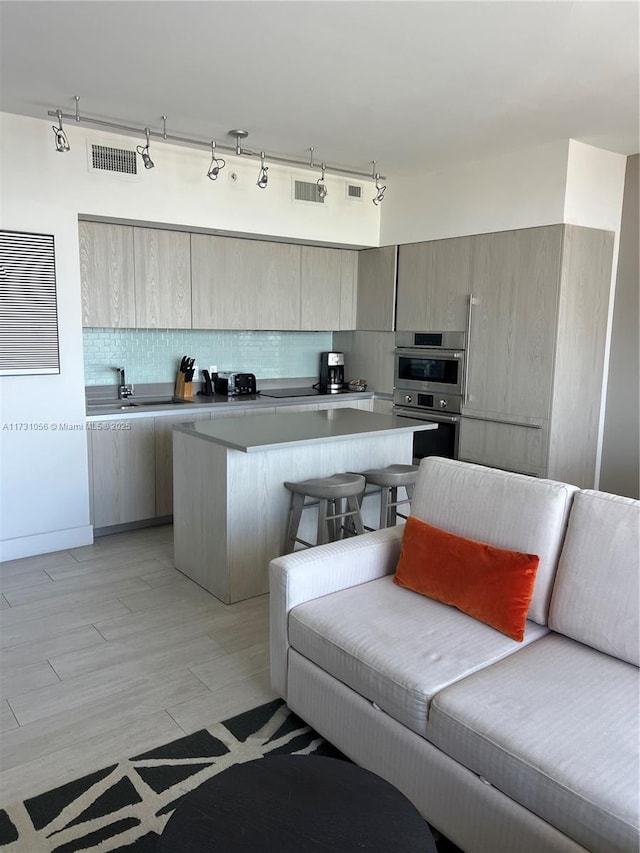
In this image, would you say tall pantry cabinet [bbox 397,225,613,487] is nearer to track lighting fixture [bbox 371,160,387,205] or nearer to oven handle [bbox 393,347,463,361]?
oven handle [bbox 393,347,463,361]

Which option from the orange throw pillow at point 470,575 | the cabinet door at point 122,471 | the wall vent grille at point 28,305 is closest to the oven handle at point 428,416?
the cabinet door at point 122,471

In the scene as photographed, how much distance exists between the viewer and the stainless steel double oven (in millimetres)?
5004

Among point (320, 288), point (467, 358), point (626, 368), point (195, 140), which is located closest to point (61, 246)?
point (195, 140)

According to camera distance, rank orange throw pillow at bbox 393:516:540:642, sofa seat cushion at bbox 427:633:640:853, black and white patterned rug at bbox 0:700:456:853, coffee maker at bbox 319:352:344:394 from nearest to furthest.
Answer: sofa seat cushion at bbox 427:633:640:853 → black and white patterned rug at bbox 0:700:456:853 → orange throw pillow at bbox 393:516:540:642 → coffee maker at bbox 319:352:344:394

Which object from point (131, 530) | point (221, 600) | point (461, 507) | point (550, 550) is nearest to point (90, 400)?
point (131, 530)

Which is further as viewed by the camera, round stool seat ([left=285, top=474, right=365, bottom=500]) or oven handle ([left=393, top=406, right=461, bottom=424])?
oven handle ([left=393, top=406, right=461, bottom=424])

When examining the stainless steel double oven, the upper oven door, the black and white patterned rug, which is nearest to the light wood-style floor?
the black and white patterned rug

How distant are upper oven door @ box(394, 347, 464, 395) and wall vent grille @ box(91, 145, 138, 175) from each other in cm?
257

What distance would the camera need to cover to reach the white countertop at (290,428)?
331 cm

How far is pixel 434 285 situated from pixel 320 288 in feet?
3.50

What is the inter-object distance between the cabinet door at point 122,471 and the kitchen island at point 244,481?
0.83 m

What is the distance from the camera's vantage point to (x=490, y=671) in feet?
6.57

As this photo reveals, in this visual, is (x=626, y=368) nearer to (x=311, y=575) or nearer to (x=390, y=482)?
(x=390, y=482)

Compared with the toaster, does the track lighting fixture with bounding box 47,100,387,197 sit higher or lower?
higher
